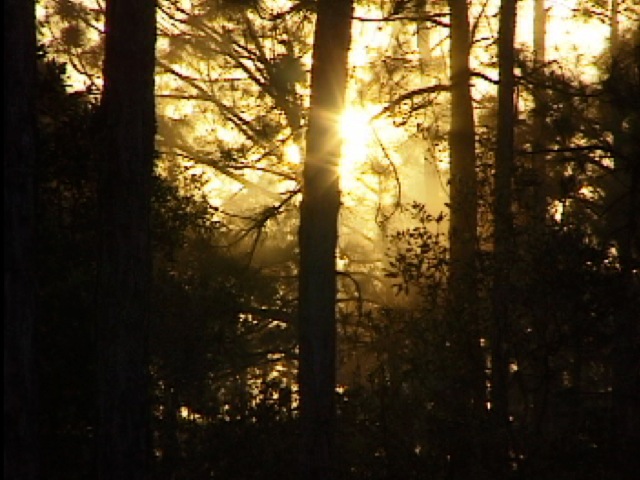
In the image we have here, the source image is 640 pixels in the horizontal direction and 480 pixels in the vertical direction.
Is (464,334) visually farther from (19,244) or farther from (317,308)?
(19,244)

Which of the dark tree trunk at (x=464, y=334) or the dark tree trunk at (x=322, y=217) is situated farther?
the dark tree trunk at (x=322, y=217)

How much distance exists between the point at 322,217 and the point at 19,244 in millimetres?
3380

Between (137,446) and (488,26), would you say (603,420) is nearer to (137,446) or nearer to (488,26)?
(137,446)

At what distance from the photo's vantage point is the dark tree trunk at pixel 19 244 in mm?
9758

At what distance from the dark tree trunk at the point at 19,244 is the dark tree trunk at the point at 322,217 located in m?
3.13

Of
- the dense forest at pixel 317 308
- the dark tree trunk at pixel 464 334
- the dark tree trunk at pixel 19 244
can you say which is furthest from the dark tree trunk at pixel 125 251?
the dark tree trunk at pixel 464 334

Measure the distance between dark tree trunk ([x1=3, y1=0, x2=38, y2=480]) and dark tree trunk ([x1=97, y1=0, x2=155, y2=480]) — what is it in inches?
28.1

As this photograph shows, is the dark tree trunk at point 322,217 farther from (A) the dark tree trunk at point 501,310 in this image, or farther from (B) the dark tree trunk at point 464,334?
(A) the dark tree trunk at point 501,310

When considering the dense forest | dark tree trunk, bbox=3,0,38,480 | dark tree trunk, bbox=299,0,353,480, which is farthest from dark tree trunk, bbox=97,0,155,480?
dark tree trunk, bbox=299,0,353,480

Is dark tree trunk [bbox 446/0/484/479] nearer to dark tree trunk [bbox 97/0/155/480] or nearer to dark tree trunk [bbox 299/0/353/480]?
dark tree trunk [bbox 299/0/353/480]

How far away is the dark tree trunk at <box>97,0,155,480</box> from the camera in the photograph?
10367 mm

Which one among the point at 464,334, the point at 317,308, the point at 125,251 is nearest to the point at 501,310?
the point at 464,334

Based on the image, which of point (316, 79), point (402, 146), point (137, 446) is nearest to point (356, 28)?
point (402, 146)

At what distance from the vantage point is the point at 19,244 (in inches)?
389
